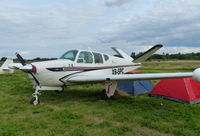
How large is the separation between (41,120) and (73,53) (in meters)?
3.51

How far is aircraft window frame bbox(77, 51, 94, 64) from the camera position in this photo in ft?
26.2

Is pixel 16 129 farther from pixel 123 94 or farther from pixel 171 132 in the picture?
pixel 123 94

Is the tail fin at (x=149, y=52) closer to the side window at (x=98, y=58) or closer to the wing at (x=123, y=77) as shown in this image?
the wing at (x=123, y=77)

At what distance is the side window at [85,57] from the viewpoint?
26.3ft

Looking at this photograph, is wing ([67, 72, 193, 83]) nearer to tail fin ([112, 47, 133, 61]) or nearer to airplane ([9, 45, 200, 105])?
airplane ([9, 45, 200, 105])

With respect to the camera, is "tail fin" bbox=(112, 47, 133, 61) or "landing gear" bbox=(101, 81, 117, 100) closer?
"landing gear" bbox=(101, 81, 117, 100)

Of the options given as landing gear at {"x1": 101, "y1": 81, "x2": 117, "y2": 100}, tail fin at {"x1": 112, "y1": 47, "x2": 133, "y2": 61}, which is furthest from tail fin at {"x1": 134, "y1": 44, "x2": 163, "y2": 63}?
landing gear at {"x1": 101, "y1": 81, "x2": 117, "y2": 100}

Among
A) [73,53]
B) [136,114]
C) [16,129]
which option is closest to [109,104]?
[136,114]

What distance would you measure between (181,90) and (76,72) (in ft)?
14.1

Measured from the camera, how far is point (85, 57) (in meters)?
8.22

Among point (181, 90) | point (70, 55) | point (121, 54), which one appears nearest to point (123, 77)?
point (181, 90)

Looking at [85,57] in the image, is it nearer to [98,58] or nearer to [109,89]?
[98,58]

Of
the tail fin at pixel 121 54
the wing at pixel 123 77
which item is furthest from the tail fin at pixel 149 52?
the wing at pixel 123 77

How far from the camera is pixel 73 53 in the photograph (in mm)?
7992
